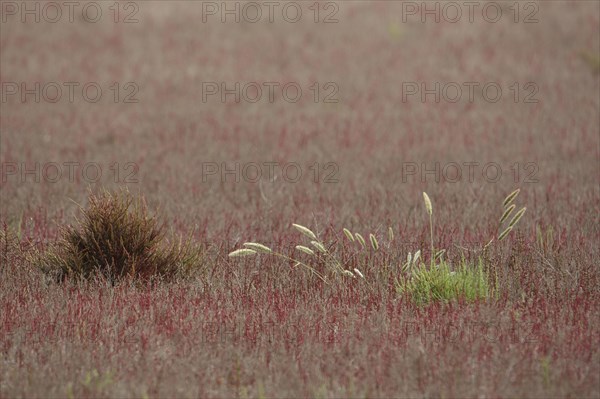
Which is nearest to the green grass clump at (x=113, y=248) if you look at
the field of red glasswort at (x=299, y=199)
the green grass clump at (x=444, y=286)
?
the field of red glasswort at (x=299, y=199)

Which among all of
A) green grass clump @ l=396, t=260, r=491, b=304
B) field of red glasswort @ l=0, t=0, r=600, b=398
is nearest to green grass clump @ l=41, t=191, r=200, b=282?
field of red glasswort @ l=0, t=0, r=600, b=398

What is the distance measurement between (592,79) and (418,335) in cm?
1159

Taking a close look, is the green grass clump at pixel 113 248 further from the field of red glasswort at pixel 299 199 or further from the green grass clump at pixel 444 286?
the green grass clump at pixel 444 286

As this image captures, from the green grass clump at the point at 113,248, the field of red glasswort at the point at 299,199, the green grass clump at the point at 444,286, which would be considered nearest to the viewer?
the field of red glasswort at the point at 299,199

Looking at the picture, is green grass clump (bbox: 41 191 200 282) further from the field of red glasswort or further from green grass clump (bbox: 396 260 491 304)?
green grass clump (bbox: 396 260 491 304)

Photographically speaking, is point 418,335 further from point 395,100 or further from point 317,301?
point 395,100

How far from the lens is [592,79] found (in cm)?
1510

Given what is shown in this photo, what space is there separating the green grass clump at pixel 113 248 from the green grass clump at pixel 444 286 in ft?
5.62

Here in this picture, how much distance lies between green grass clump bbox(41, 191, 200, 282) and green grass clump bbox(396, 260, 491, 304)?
1.71 m

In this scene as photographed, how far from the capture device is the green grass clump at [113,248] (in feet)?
19.7

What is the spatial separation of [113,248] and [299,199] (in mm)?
3451

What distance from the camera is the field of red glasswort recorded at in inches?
176

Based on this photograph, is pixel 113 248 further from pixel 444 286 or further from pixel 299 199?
pixel 299 199

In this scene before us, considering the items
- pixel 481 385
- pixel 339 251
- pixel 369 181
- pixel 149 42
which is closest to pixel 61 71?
pixel 149 42
